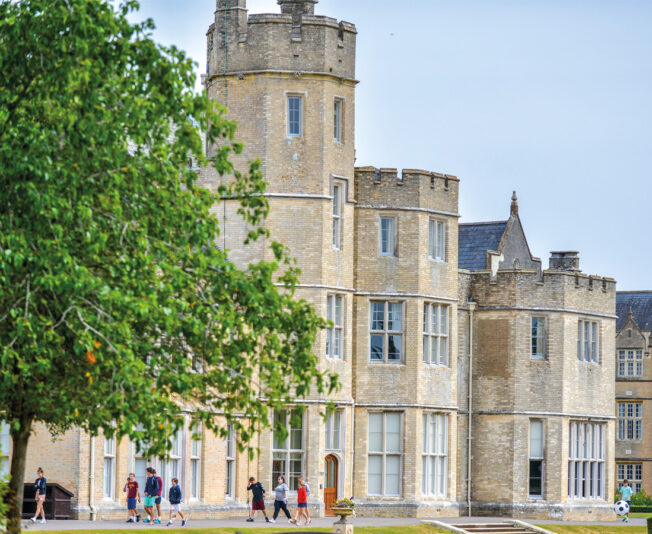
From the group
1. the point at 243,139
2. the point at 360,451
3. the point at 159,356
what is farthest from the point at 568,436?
the point at 159,356

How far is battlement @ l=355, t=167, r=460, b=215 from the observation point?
142 feet


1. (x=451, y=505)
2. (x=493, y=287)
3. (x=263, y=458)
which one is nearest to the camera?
(x=263, y=458)

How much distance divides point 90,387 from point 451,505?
22.9 meters

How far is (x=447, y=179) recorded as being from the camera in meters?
45.1

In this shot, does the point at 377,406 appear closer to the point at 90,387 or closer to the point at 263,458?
the point at 263,458

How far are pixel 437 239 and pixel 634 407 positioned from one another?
33431 millimetres

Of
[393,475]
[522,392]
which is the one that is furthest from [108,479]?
[522,392]

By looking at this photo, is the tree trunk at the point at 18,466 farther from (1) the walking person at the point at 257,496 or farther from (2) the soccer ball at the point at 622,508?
(2) the soccer ball at the point at 622,508

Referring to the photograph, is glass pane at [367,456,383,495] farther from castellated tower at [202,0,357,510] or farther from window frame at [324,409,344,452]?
window frame at [324,409,344,452]

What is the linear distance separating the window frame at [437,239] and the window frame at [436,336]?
4.67ft

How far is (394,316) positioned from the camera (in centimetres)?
4347

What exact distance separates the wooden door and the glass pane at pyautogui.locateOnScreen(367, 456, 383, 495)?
1180mm

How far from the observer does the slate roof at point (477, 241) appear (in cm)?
5275

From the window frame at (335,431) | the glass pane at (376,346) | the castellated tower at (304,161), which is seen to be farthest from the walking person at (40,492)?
the glass pane at (376,346)
